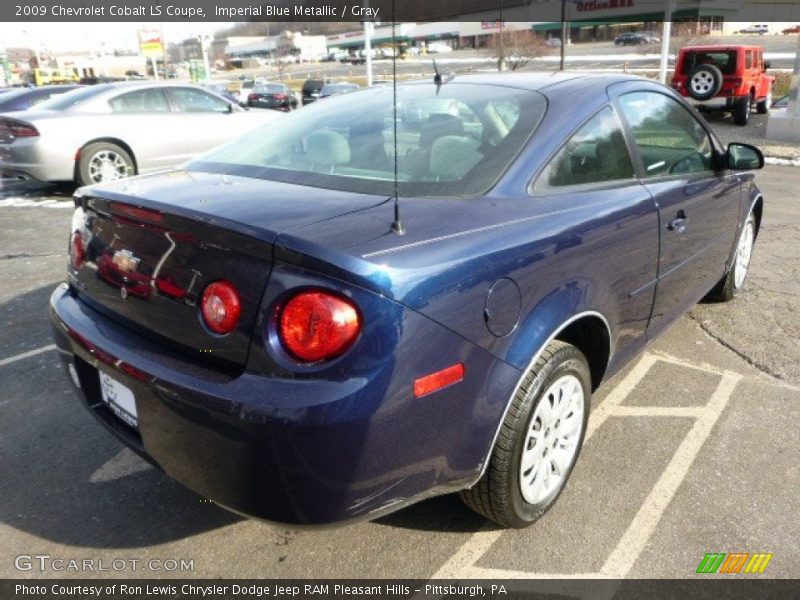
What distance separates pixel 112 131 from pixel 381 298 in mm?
8218

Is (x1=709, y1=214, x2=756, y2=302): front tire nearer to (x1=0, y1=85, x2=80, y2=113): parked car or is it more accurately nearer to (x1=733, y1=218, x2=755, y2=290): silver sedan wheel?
(x1=733, y1=218, x2=755, y2=290): silver sedan wheel

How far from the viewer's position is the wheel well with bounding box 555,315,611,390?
2496 millimetres

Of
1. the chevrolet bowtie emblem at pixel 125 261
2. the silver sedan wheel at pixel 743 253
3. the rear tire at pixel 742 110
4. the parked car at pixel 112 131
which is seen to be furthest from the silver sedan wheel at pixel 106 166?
the rear tire at pixel 742 110

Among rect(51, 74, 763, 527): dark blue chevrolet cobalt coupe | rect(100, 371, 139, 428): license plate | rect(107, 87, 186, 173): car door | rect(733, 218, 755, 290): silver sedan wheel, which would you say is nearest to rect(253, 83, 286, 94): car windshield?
rect(107, 87, 186, 173): car door

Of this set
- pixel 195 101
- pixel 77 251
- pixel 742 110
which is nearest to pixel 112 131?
pixel 195 101

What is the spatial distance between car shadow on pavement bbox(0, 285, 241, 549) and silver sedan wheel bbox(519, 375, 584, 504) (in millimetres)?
1119

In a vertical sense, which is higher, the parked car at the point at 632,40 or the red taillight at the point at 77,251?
the parked car at the point at 632,40

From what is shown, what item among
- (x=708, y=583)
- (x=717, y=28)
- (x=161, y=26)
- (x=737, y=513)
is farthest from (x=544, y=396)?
(x=717, y=28)

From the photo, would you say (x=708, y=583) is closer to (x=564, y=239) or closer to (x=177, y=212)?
(x=564, y=239)

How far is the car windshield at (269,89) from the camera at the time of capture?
25.1 m

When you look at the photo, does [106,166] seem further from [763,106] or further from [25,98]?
[763,106]

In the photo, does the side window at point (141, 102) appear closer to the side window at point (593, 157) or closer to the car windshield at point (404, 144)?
the car windshield at point (404, 144)

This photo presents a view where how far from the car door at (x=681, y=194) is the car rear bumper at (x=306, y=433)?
1.39 meters

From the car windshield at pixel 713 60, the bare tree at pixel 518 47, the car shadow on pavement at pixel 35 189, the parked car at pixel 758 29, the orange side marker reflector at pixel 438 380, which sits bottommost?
the car shadow on pavement at pixel 35 189
